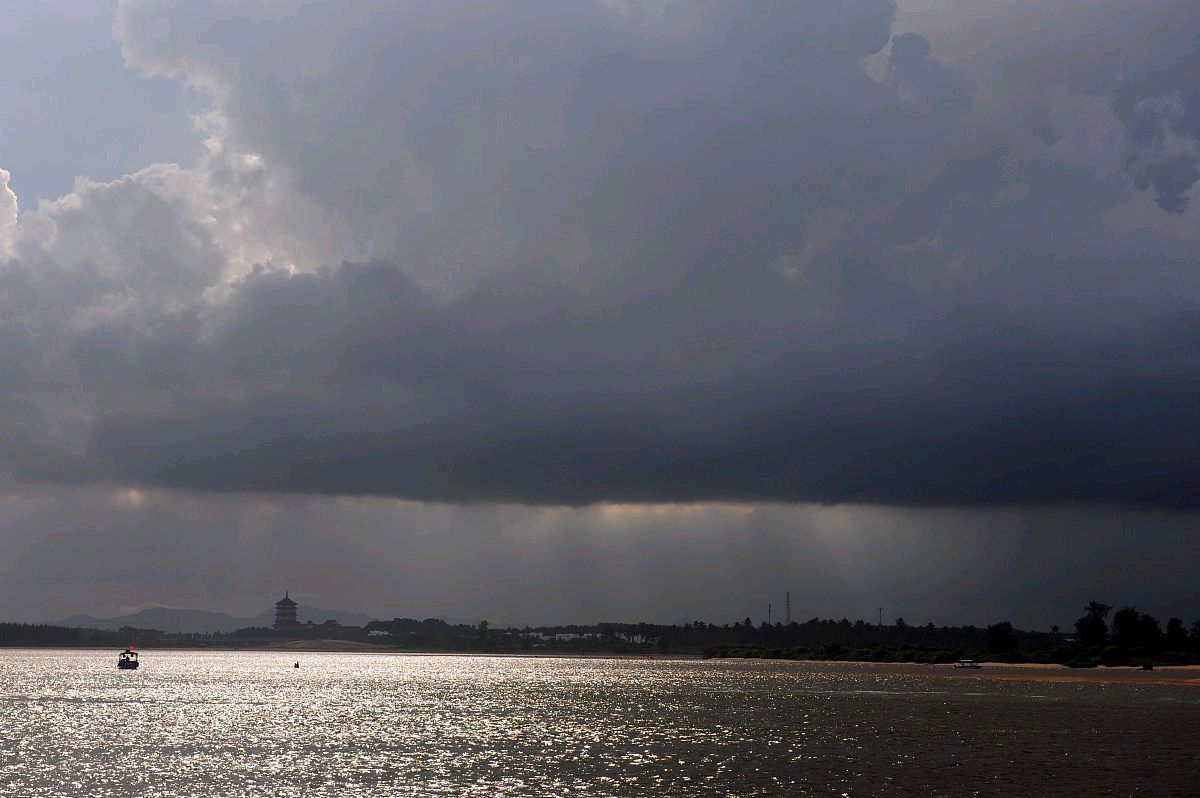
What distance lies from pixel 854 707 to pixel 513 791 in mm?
80604

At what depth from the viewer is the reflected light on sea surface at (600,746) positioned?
226 ft

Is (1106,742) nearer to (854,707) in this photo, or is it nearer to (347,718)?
(854,707)

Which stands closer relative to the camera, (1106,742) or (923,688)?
(1106,742)

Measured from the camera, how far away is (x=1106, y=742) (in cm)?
9206

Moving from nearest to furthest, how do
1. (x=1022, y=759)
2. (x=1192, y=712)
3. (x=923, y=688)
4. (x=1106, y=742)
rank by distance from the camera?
(x=1022, y=759)
(x=1106, y=742)
(x=1192, y=712)
(x=923, y=688)

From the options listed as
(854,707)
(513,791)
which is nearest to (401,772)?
(513,791)

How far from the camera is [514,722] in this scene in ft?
391

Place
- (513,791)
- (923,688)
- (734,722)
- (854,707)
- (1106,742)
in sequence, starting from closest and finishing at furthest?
(513,791) < (1106,742) < (734,722) < (854,707) < (923,688)

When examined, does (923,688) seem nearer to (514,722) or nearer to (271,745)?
(514,722)

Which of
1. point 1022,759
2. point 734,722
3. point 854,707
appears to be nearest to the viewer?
point 1022,759

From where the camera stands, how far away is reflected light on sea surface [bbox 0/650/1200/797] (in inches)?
2714

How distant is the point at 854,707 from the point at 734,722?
28325 mm

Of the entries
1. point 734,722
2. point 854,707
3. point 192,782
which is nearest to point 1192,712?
point 854,707

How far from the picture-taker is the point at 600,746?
92.5m
